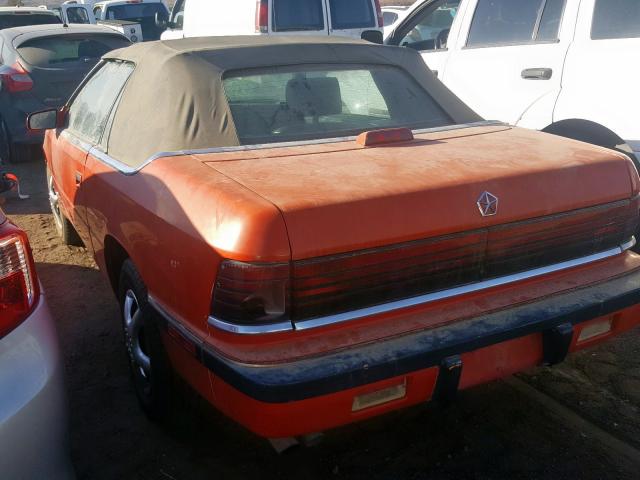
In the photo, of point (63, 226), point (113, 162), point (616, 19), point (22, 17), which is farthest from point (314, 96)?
point (22, 17)

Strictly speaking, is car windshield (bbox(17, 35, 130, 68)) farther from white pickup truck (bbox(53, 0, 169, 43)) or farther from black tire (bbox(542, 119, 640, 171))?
white pickup truck (bbox(53, 0, 169, 43))

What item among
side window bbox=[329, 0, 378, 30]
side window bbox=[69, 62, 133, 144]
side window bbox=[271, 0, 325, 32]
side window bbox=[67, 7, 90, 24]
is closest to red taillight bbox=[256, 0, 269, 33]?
side window bbox=[271, 0, 325, 32]

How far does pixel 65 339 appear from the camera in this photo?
3.67 meters

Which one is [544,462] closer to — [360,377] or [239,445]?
[360,377]

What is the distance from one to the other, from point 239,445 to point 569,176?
5.71 feet

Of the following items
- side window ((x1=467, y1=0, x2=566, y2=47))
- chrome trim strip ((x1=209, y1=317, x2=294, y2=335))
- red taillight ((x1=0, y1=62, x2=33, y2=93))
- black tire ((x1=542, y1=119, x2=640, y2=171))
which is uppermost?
side window ((x1=467, y1=0, x2=566, y2=47))

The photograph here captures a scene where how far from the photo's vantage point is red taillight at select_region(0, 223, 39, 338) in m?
1.91

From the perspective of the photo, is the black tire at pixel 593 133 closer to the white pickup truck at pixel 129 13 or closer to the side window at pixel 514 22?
the side window at pixel 514 22

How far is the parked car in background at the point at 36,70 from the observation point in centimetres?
752

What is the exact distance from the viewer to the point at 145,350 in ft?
9.32

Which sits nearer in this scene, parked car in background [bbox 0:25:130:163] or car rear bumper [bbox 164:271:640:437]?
car rear bumper [bbox 164:271:640:437]

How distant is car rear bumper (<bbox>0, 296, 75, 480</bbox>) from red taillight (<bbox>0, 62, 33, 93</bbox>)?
629 centimetres

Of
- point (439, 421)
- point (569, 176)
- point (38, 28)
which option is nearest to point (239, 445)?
point (439, 421)

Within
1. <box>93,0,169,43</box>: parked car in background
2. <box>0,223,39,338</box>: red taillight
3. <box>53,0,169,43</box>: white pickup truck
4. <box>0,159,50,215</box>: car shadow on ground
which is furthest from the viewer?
<box>93,0,169,43</box>: parked car in background
